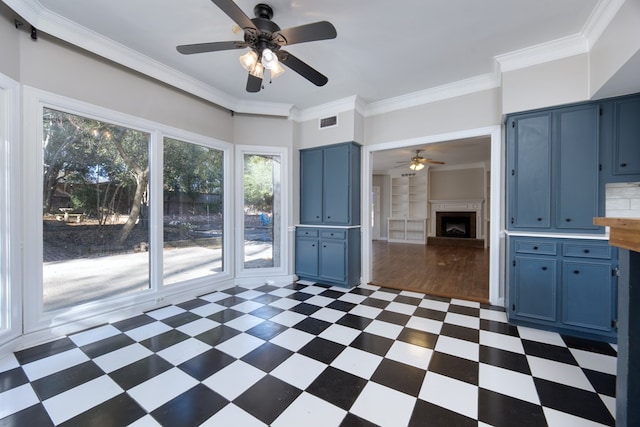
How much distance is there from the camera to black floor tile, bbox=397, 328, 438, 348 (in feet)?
7.63

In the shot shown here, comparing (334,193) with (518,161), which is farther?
(334,193)

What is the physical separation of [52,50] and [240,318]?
3.12 metres

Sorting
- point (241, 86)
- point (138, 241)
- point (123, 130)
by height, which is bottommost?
point (138, 241)

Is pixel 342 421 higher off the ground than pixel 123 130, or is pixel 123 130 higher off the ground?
pixel 123 130

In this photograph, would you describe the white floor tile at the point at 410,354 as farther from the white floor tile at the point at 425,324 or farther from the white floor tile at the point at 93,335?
the white floor tile at the point at 93,335

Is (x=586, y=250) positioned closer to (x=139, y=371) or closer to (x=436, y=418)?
(x=436, y=418)

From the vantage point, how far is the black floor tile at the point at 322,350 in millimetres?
2107

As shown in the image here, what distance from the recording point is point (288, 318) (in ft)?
9.30

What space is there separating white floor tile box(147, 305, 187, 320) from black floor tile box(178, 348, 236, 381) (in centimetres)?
106

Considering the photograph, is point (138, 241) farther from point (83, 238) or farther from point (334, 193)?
point (334, 193)

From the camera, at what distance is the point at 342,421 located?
4.83 ft

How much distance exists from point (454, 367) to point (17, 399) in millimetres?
2951

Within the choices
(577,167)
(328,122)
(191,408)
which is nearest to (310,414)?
(191,408)

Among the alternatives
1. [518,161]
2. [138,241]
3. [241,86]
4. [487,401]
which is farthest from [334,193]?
[487,401]
